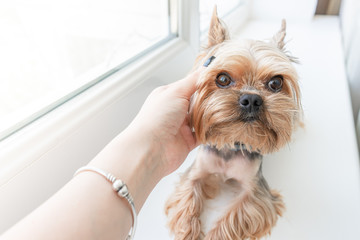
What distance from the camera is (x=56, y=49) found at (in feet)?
2.41

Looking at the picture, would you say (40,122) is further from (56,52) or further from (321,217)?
(321,217)

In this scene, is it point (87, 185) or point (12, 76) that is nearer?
point (87, 185)

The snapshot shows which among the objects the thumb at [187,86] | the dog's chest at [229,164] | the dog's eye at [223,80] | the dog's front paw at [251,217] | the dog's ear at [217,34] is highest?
the dog's ear at [217,34]

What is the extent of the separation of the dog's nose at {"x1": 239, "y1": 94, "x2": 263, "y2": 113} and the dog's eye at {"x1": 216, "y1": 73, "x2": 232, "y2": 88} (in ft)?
0.28

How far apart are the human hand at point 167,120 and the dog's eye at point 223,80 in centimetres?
6

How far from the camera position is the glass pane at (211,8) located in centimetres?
144

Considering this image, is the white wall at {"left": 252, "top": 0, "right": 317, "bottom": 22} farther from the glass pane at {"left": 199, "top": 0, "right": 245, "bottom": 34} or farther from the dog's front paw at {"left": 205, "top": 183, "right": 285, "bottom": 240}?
the dog's front paw at {"left": 205, "top": 183, "right": 285, "bottom": 240}

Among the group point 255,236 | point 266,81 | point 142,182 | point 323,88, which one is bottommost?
point 255,236

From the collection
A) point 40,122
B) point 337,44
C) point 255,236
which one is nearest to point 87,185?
point 40,122

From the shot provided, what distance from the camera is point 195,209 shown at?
76 centimetres

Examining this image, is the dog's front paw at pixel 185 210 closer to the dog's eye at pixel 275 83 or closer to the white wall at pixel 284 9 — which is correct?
the dog's eye at pixel 275 83

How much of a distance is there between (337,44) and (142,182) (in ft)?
5.79

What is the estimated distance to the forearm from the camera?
397 millimetres

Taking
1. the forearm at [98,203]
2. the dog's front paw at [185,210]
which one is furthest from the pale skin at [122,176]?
the dog's front paw at [185,210]
